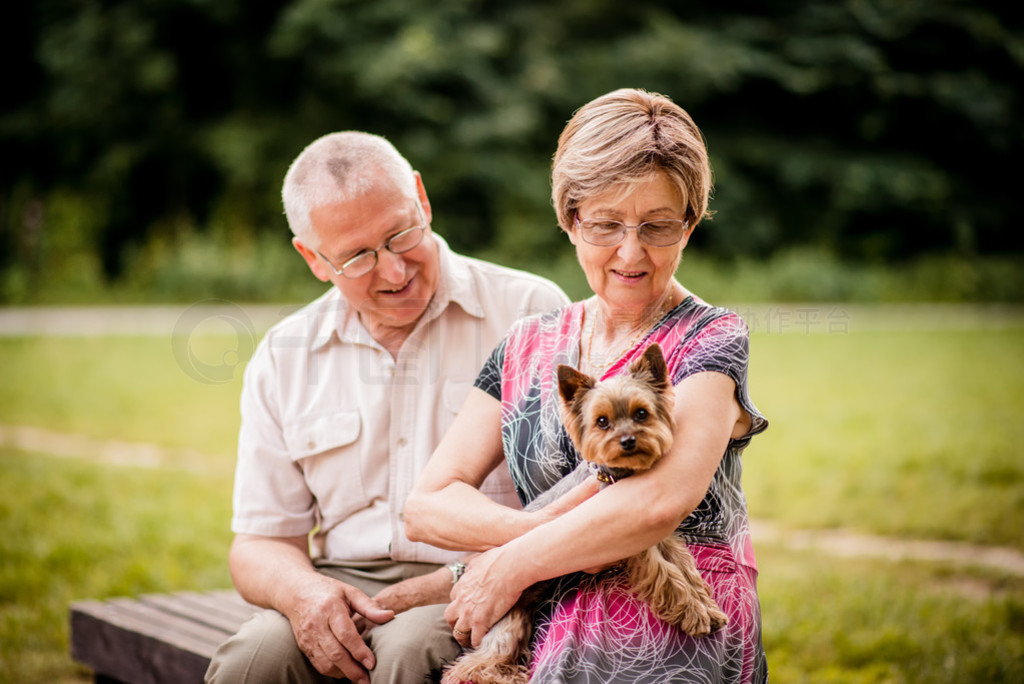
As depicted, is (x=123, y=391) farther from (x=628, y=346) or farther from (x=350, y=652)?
(x=628, y=346)

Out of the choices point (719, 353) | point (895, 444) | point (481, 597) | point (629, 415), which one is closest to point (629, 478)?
point (629, 415)

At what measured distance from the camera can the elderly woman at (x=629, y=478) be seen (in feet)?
7.54

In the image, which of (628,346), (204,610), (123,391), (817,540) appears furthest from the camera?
(123,391)

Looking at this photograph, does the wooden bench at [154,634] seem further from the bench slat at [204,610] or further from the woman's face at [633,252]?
the woman's face at [633,252]

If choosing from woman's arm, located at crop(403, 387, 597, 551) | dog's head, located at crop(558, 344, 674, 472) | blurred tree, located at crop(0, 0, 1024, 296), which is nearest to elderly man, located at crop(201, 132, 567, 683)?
woman's arm, located at crop(403, 387, 597, 551)

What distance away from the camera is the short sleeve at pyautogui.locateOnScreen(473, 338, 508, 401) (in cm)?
283

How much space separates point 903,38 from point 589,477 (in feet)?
89.2

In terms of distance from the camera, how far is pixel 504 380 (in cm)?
279

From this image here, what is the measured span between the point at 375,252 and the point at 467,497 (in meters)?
1.07

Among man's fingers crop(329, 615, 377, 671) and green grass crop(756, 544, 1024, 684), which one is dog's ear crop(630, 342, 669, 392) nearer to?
man's fingers crop(329, 615, 377, 671)

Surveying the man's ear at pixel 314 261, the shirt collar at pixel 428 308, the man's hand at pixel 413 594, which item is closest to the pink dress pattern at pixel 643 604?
the man's hand at pixel 413 594

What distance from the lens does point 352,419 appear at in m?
3.28

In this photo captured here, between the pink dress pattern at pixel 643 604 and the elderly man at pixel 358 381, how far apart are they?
0.54 metres

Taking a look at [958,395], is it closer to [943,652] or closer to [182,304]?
[943,652]
